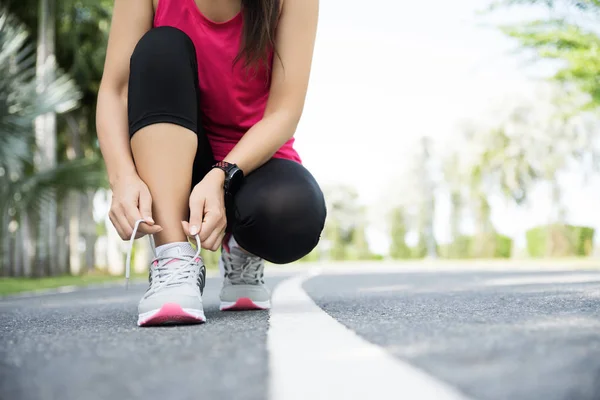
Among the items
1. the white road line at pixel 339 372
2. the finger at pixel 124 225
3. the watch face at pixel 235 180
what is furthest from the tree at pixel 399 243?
the white road line at pixel 339 372

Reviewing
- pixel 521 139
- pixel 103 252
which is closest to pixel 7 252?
pixel 103 252

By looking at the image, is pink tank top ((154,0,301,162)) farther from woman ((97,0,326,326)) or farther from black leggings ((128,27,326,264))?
black leggings ((128,27,326,264))

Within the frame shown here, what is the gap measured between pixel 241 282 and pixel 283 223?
39 centimetres

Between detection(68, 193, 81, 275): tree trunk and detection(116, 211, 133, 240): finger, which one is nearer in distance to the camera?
detection(116, 211, 133, 240): finger

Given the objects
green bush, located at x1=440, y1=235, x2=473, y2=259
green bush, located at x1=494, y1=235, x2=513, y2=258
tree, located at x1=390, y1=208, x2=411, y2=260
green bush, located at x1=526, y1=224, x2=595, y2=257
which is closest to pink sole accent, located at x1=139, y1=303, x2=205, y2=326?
green bush, located at x1=526, y1=224, x2=595, y2=257

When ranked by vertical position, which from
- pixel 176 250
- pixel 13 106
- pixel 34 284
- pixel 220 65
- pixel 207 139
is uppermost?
pixel 13 106

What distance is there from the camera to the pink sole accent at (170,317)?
1779 millimetres

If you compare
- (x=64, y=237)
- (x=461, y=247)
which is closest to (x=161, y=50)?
(x=64, y=237)

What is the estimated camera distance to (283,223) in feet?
7.24

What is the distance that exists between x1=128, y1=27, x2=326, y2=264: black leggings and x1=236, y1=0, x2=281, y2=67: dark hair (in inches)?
7.5

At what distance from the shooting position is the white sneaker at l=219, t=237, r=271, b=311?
7.99 feet

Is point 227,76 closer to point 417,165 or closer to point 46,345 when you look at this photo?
point 46,345

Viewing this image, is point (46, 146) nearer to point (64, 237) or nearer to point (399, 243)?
point (64, 237)

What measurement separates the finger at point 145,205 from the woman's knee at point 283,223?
0.38 meters
